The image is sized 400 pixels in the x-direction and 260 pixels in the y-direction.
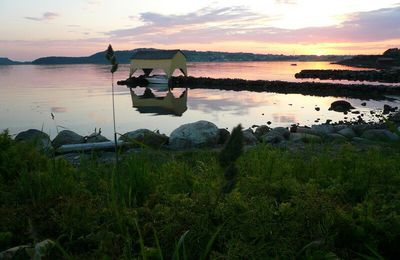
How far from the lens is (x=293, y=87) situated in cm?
4247

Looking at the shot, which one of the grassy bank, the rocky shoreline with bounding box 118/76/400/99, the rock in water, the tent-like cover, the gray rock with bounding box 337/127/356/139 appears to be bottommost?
the rock in water

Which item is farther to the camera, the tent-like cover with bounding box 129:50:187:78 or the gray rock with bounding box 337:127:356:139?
the tent-like cover with bounding box 129:50:187:78

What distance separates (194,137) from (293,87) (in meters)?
33.0

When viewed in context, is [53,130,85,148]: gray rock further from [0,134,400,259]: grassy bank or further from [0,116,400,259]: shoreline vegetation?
[0,134,400,259]: grassy bank

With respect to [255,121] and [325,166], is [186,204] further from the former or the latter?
[255,121]

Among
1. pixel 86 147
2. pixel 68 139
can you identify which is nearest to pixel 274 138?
pixel 86 147

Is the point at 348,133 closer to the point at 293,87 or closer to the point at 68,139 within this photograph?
the point at 68,139

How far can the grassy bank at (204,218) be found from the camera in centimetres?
242

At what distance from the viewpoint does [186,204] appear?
9.39 feet

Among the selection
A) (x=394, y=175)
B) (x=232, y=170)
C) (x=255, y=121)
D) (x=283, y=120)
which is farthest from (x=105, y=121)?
(x=232, y=170)

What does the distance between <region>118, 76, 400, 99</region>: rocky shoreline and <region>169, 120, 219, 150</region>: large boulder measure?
87.5ft

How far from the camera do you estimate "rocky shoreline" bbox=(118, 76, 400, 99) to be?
1459 inches

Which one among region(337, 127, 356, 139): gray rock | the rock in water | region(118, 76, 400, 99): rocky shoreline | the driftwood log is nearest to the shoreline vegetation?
the driftwood log

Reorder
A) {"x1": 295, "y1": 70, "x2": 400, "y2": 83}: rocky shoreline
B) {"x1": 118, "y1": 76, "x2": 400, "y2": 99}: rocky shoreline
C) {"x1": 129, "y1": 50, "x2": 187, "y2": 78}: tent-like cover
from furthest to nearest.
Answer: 1. {"x1": 295, "y1": 70, "x2": 400, "y2": 83}: rocky shoreline
2. {"x1": 129, "y1": 50, "x2": 187, "y2": 78}: tent-like cover
3. {"x1": 118, "y1": 76, "x2": 400, "y2": 99}: rocky shoreline
